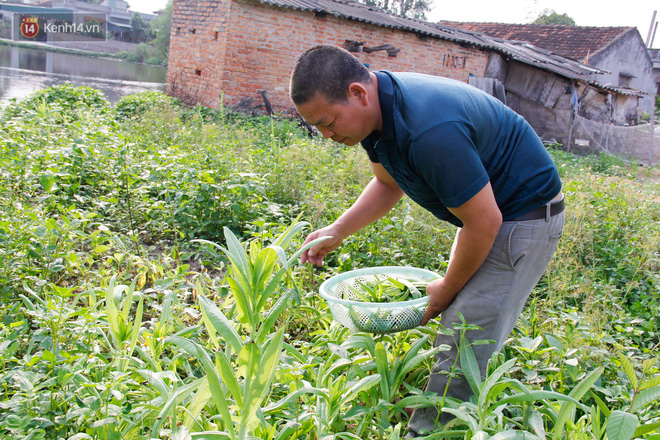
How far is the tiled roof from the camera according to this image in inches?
832

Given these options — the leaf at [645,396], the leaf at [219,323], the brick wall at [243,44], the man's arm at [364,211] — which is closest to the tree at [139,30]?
the brick wall at [243,44]

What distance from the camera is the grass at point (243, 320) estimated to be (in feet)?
5.21

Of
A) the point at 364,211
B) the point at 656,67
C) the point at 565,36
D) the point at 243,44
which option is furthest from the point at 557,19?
the point at 364,211

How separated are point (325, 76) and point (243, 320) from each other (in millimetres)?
892

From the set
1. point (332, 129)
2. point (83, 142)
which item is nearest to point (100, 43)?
point (83, 142)

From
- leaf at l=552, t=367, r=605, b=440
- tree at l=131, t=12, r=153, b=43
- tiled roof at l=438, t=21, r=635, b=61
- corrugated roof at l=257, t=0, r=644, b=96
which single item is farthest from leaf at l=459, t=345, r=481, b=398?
tree at l=131, t=12, r=153, b=43

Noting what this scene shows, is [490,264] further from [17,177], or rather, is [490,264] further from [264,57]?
[264,57]

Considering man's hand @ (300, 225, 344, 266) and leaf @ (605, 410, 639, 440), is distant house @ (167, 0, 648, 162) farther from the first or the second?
leaf @ (605, 410, 639, 440)

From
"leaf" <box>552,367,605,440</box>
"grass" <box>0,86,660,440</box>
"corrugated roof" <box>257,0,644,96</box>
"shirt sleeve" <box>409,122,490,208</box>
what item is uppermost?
"corrugated roof" <box>257,0,644,96</box>

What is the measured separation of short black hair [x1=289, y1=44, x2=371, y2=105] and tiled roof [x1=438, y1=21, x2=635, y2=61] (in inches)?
864

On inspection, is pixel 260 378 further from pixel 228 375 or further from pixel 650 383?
pixel 650 383

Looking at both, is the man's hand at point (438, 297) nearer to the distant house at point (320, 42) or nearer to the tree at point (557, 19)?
the distant house at point (320, 42)

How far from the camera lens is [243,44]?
32.8 feet

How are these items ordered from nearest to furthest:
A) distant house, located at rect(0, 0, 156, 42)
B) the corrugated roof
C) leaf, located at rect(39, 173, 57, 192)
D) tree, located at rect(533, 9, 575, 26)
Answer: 1. leaf, located at rect(39, 173, 57, 192)
2. the corrugated roof
3. tree, located at rect(533, 9, 575, 26)
4. distant house, located at rect(0, 0, 156, 42)
